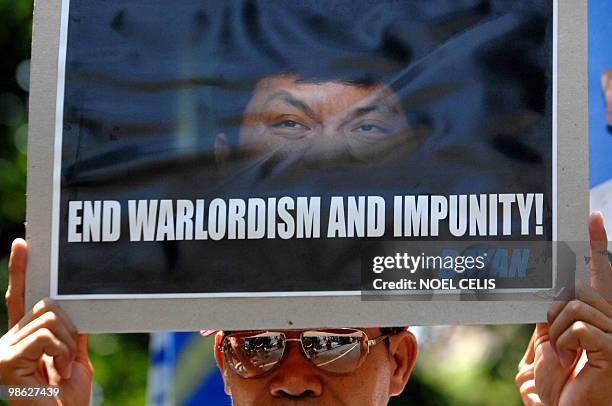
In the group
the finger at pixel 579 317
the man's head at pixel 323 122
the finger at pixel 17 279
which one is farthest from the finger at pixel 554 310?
the finger at pixel 17 279

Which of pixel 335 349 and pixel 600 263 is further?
pixel 335 349

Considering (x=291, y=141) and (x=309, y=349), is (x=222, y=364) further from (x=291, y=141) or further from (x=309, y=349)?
(x=291, y=141)

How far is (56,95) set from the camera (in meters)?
3.68

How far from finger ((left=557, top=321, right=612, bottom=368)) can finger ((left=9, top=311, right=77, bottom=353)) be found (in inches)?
47.4

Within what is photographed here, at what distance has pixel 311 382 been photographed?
12.5ft

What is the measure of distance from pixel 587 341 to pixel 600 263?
0.21 meters

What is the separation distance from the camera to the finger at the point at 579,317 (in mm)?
3447

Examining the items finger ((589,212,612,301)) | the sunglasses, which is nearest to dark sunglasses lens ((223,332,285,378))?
the sunglasses

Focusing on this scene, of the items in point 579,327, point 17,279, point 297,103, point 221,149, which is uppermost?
point 297,103

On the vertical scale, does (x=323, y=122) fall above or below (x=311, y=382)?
above

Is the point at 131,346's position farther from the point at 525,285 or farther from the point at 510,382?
the point at 525,285

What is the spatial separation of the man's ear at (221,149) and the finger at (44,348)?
1.97ft

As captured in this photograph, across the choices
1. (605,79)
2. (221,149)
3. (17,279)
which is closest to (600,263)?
(605,79)

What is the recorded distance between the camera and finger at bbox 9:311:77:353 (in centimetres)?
355
